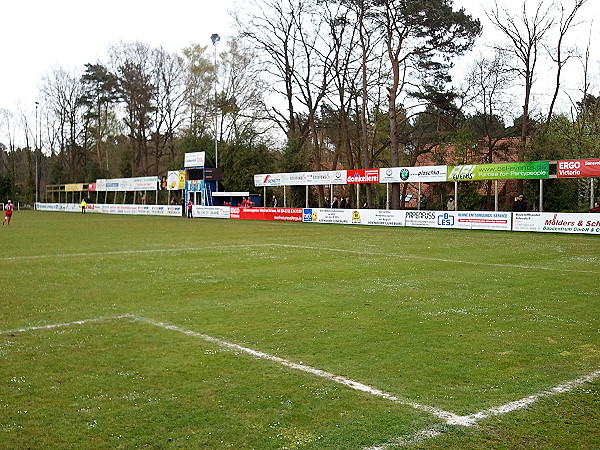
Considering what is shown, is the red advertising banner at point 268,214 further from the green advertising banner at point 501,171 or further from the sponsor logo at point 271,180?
the green advertising banner at point 501,171

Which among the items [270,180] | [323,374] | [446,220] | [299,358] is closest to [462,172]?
[446,220]

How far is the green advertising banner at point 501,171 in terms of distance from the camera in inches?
1251

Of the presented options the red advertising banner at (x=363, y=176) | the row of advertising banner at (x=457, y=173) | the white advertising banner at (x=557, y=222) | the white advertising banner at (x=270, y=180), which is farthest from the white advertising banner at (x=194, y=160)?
the white advertising banner at (x=557, y=222)

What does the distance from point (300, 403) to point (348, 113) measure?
50.9 metres

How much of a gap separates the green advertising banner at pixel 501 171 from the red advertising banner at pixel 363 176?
594 centimetres

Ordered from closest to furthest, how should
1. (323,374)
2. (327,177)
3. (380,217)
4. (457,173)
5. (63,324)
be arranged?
1. (323,374)
2. (63,324)
3. (457,173)
4. (380,217)
5. (327,177)

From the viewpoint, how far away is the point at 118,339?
809 cm

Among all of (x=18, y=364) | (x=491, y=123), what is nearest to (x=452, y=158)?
(x=491, y=123)

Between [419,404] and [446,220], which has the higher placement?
[446,220]

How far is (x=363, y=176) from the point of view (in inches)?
1618

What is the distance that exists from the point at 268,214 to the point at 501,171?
61.2 feet

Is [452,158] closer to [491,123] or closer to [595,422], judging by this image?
[491,123]

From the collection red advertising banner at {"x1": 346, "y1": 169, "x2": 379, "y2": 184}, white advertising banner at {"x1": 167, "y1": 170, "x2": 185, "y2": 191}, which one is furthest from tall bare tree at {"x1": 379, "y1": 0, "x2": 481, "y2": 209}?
white advertising banner at {"x1": 167, "y1": 170, "x2": 185, "y2": 191}

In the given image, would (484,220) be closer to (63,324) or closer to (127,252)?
(127,252)
